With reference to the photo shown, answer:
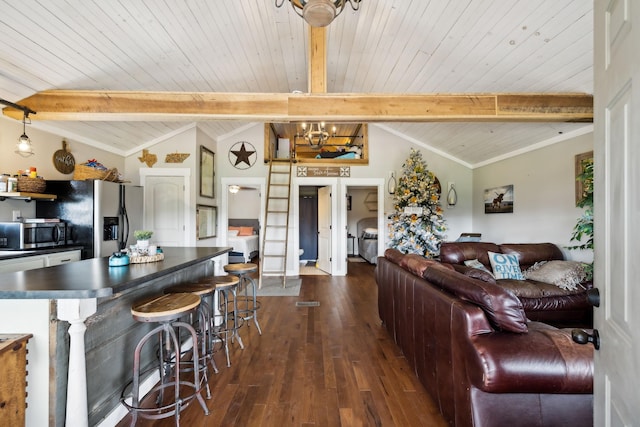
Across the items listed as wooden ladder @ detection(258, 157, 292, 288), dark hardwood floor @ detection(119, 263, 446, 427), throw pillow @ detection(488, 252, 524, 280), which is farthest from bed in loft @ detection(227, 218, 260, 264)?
throw pillow @ detection(488, 252, 524, 280)

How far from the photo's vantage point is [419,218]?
5.48 metres

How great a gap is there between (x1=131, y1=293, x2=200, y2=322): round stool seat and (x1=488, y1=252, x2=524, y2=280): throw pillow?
3723 mm

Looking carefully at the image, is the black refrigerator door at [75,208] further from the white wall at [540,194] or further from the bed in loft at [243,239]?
the white wall at [540,194]

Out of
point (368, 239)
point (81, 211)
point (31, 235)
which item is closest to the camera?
point (31, 235)

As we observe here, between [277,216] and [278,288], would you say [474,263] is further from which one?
[277,216]

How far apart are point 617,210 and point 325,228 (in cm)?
583

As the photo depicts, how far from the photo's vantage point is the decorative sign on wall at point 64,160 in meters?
3.78

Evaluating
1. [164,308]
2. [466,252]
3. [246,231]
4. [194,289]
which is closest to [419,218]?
[466,252]

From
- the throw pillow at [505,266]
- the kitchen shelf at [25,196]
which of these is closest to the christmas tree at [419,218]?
the throw pillow at [505,266]

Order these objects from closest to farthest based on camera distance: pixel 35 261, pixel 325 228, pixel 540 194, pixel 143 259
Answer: pixel 143 259
pixel 35 261
pixel 540 194
pixel 325 228

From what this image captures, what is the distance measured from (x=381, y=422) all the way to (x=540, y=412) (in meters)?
0.88

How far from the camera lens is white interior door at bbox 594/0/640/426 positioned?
62cm

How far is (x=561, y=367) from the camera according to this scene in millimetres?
1345

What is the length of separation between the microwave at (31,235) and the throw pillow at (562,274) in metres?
5.89
